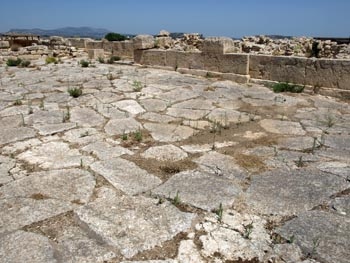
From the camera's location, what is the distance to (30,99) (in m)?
6.31

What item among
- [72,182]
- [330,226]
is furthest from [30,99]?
[330,226]

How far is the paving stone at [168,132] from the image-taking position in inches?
174

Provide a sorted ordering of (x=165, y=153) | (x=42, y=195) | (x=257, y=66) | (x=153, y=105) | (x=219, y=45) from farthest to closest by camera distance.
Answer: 1. (x=219, y=45)
2. (x=257, y=66)
3. (x=153, y=105)
4. (x=165, y=153)
5. (x=42, y=195)

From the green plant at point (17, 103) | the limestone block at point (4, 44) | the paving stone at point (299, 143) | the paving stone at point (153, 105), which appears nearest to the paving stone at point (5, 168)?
the green plant at point (17, 103)

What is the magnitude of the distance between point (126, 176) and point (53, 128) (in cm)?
188

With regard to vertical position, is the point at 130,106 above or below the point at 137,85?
below

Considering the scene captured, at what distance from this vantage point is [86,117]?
17.2ft

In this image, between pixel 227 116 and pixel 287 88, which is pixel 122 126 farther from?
pixel 287 88

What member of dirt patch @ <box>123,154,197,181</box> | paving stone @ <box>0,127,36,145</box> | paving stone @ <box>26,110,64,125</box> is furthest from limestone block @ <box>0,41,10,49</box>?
dirt patch @ <box>123,154,197,181</box>

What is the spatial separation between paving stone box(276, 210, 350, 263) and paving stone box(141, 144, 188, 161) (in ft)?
4.99

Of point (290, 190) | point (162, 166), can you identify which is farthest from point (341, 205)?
point (162, 166)

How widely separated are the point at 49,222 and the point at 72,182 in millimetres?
627

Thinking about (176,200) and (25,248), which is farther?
(176,200)

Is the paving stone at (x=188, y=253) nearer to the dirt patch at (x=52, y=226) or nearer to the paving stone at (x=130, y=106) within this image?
the dirt patch at (x=52, y=226)
